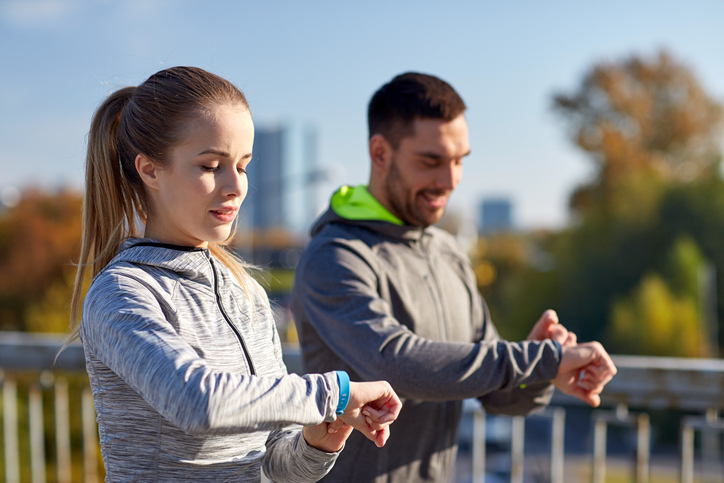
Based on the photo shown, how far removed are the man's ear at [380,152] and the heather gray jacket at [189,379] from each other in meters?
0.84

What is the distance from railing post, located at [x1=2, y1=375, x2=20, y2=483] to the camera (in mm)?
3471

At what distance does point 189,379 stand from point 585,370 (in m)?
1.31

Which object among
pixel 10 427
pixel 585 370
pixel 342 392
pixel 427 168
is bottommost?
pixel 10 427

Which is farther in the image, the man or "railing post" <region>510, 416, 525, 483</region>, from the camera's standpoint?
"railing post" <region>510, 416, 525, 483</region>

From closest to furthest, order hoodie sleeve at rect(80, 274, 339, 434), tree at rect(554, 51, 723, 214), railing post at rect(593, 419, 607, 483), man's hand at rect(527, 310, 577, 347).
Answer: hoodie sleeve at rect(80, 274, 339, 434) < man's hand at rect(527, 310, 577, 347) < railing post at rect(593, 419, 607, 483) < tree at rect(554, 51, 723, 214)

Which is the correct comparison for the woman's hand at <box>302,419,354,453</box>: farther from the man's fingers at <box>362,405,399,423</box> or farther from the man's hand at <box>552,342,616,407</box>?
the man's hand at <box>552,342,616,407</box>

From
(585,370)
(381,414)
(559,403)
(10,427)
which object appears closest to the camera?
(381,414)

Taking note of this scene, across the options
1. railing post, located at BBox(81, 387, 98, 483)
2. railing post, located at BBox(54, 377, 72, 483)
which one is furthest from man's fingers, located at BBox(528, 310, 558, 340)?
railing post, located at BBox(54, 377, 72, 483)

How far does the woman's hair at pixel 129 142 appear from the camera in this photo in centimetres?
137

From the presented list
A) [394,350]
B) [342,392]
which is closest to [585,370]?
[394,350]

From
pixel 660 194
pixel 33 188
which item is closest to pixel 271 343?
pixel 33 188

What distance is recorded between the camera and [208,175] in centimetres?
136

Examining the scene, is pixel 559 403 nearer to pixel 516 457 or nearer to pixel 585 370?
pixel 516 457

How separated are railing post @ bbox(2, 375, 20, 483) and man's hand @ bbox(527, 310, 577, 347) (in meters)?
2.69
